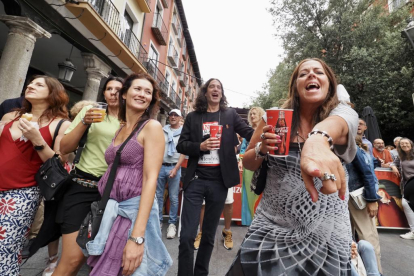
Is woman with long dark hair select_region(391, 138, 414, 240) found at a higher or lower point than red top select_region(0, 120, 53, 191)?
higher

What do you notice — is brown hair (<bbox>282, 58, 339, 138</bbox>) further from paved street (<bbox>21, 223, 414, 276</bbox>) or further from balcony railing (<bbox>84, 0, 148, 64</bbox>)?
balcony railing (<bbox>84, 0, 148, 64</bbox>)

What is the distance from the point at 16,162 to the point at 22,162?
0.04 m

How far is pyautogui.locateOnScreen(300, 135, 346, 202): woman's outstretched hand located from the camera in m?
0.69

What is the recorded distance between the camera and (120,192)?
145 centimetres

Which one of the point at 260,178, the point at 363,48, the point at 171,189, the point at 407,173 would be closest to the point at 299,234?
the point at 260,178

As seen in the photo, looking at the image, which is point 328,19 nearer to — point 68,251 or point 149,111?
point 149,111

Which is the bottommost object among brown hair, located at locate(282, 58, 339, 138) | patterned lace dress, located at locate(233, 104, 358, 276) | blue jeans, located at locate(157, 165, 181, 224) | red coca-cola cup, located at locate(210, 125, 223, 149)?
blue jeans, located at locate(157, 165, 181, 224)

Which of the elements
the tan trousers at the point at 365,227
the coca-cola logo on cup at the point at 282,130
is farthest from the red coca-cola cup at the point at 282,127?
the tan trousers at the point at 365,227

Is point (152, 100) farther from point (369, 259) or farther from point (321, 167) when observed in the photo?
point (369, 259)

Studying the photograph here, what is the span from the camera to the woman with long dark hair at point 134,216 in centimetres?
132

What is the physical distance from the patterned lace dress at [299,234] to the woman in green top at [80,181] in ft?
4.24

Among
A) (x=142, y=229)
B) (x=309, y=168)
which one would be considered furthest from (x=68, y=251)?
(x=309, y=168)

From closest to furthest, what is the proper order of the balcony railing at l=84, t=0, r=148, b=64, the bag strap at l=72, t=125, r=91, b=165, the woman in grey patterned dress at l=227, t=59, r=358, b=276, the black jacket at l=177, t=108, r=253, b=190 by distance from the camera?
the woman in grey patterned dress at l=227, t=59, r=358, b=276 → the bag strap at l=72, t=125, r=91, b=165 → the black jacket at l=177, t=108, r=253, b=190 → the balcony railing at l=84, t=0, r=148, b=64

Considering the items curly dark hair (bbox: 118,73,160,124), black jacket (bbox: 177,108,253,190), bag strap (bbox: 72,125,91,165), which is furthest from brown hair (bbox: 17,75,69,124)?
black jacket (bbox: 177,108,253,190)
